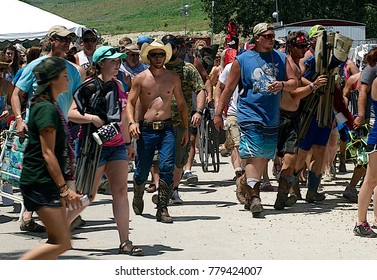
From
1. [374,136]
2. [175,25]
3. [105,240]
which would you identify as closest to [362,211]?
[374,136]

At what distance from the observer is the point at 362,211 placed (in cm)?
888

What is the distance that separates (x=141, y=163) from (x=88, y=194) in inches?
83.7

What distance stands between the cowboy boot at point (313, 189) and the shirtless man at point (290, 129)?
0.91 ft

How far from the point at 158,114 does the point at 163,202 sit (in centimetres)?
94

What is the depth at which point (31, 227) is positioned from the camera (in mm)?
9492

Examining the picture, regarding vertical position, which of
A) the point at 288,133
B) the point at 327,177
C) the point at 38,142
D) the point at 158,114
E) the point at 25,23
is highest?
the point at 25,23

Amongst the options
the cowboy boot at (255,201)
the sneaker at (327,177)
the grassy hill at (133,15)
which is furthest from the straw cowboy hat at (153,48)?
the grassy hill at (133,15)

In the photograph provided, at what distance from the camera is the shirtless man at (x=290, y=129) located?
10914 millimetres

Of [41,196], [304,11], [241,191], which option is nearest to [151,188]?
[241,191]

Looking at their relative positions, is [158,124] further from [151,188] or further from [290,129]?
[151,188]

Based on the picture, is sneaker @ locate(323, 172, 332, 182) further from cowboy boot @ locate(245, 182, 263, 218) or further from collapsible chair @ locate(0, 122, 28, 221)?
collapsible chair @ locate(0, 122, 28, 221)

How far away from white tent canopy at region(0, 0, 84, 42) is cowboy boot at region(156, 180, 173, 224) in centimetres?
1018

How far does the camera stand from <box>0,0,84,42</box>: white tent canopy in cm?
1970

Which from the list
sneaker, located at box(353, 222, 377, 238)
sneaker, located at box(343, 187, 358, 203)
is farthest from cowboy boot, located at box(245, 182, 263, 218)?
sneaker, located at box(343, 187, 358, 203)
